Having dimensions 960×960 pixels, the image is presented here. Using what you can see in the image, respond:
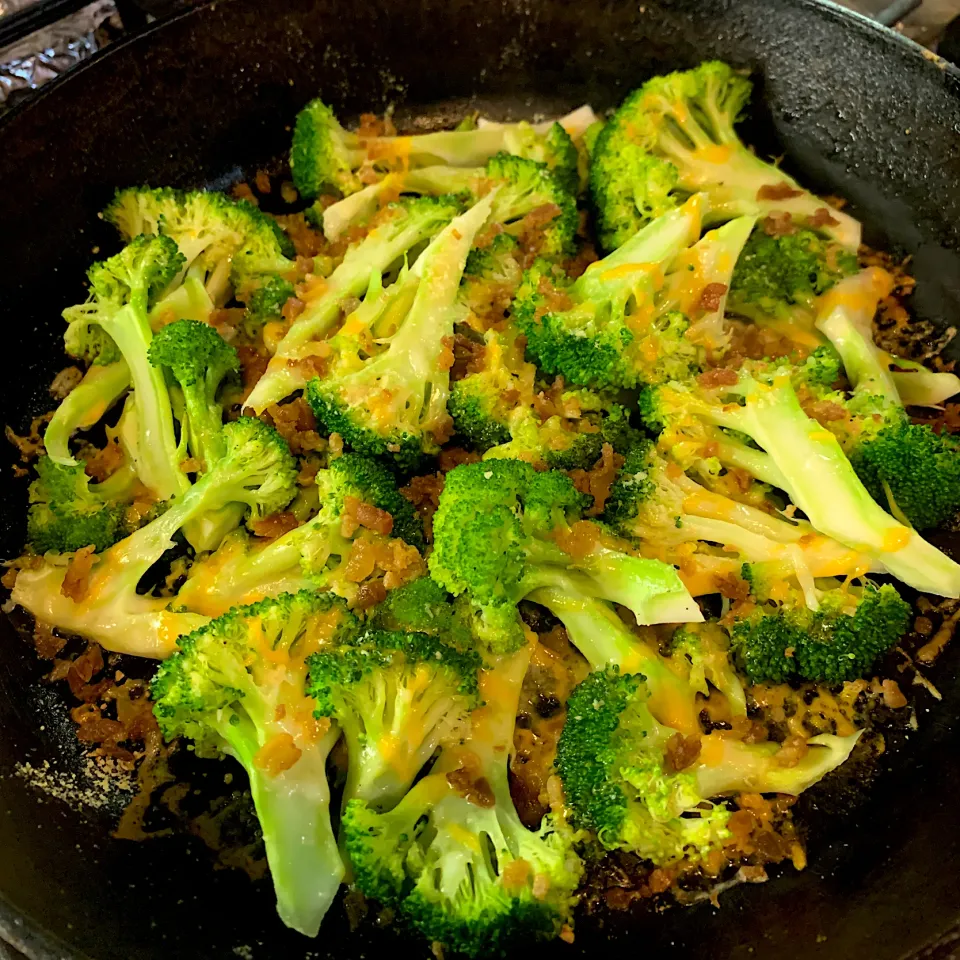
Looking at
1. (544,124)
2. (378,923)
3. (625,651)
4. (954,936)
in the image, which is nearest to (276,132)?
(544,124)

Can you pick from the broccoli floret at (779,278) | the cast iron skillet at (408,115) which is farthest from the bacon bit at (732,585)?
the broccoli floret at (779,278)

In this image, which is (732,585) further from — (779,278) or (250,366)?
(250,366)

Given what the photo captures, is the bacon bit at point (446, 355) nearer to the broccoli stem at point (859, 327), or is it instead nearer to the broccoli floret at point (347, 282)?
the broccoli floret at point (347, 282)

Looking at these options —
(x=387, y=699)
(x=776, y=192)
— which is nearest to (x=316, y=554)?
(x=387, y=699)

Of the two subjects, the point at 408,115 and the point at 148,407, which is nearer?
the point at 148,407

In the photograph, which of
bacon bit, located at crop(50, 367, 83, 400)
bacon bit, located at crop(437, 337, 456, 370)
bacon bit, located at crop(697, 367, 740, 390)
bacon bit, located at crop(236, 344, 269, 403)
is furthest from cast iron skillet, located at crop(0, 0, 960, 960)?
bacon bit, located at crop(437, 337, 456, 370)

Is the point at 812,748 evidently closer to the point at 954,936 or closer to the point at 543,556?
the point at 954,936
